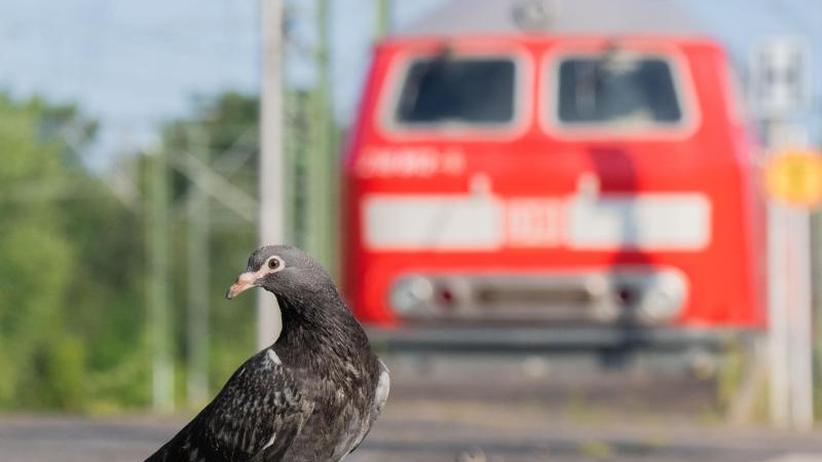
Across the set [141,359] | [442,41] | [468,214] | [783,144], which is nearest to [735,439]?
[468,214]

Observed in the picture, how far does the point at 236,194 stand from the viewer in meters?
75.1

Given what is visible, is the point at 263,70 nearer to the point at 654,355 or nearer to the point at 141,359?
the point at 654,355

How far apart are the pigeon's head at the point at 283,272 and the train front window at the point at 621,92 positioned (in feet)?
31.3

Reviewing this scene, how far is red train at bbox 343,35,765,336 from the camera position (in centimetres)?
1642

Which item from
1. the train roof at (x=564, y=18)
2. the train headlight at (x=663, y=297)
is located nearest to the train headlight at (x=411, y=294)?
the train headlight at (x=663, y=297)

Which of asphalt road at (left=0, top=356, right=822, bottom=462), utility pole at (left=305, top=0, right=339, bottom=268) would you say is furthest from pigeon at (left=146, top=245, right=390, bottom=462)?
utility pole at (left=305, top=0, right=339, bottom=268)

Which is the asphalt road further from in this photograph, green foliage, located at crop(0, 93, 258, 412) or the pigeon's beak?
green foliage, located at crop(0, 93, 258, 412)

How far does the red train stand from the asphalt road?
455 mm

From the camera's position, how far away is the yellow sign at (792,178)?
67.3 feet

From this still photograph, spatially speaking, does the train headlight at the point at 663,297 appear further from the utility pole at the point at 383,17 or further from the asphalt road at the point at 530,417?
the utility pole at the point at 383,17

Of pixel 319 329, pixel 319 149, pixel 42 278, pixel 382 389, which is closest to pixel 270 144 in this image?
pixel 319 149

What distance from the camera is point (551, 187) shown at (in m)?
16.5

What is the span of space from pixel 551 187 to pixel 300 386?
918cm

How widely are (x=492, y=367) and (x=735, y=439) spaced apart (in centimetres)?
195
